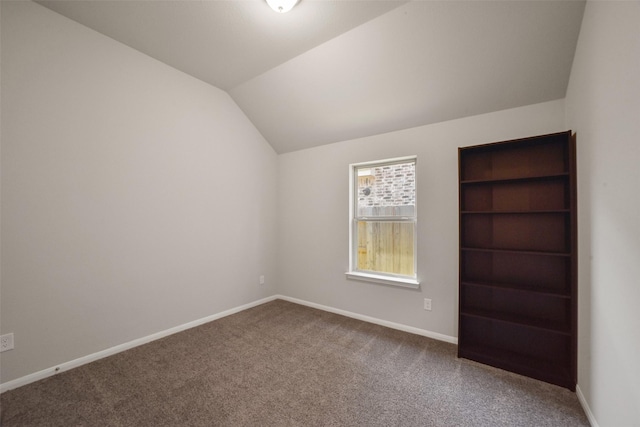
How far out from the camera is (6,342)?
187 centimetres

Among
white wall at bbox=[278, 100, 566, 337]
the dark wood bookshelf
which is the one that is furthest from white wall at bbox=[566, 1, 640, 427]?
white wall at bbox=[278, 100, 566, 337]

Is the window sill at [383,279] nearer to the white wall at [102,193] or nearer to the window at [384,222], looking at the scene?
the window at [384,222]

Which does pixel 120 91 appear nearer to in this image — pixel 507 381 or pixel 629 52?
pixel 629 52

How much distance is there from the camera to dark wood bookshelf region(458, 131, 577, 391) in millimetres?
2021

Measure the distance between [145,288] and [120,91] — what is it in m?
1.94

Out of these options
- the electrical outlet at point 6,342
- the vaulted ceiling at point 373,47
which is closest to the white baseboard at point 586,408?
the vaulted ceiling at point 373,47

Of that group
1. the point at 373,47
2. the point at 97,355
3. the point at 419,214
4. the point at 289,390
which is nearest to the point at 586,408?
the point at 419,214

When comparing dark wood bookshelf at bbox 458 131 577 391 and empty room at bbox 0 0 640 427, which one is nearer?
empty room at bbox 0 0 640 427

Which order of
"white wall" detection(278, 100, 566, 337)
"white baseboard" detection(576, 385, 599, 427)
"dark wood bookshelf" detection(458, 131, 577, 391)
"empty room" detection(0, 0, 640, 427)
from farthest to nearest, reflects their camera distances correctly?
"white wall" detection(278, 100, 566, 337) → "dark wood bookshelf" detection(458, 131, 577, 391) → "empty room" detection(0, 0, 640, 427) → "white baseboard" detection(576, 385, 599, 427)

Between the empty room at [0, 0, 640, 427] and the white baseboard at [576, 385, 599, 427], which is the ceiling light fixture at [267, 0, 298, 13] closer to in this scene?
the empty room at [0, 0, 640, 427]

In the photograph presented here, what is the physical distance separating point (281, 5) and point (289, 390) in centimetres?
286

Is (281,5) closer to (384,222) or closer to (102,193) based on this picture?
(102,193)

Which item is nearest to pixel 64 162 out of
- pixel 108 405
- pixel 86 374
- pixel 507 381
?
pixel 86 374

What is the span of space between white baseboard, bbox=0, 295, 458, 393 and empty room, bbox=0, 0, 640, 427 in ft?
0.06
